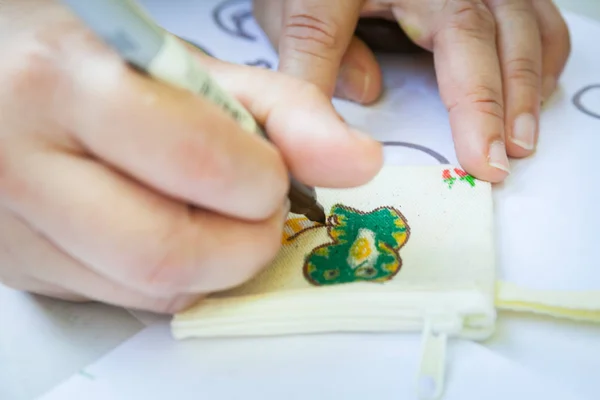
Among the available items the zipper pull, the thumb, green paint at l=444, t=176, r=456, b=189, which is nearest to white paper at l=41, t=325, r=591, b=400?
the zipper pull

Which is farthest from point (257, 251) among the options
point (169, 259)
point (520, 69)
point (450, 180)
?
point (520, 69)

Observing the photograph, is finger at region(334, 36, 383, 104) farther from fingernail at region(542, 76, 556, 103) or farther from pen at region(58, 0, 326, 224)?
pen at region(58, 0, 326, 224)

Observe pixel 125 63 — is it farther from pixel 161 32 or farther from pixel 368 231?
pixel 368 231

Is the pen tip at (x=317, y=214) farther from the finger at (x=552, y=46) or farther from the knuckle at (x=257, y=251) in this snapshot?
the finger at (x=552, y=46)

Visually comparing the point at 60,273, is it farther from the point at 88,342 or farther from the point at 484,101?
the point at 484,101

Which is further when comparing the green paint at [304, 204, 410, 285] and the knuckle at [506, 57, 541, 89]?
the knuckle at [506, 57, 541, 89]

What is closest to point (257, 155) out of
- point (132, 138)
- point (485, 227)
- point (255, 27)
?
point (132, 138)

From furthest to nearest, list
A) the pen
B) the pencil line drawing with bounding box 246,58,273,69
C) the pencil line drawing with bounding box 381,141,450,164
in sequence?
the pencil line drawing with bounding box 246,58,273,69 → the pencil line drawing with bounding box 381,141,450,164 → the pen
